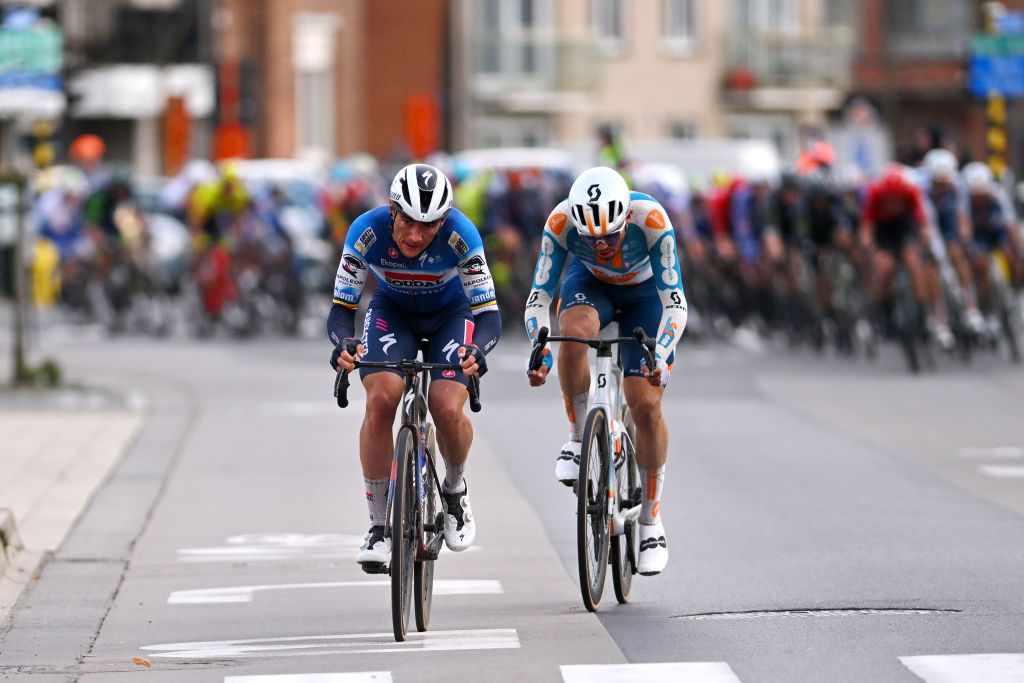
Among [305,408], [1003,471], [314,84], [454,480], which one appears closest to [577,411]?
[454,480]

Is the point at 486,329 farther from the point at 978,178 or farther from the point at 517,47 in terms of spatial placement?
the point at 517,47

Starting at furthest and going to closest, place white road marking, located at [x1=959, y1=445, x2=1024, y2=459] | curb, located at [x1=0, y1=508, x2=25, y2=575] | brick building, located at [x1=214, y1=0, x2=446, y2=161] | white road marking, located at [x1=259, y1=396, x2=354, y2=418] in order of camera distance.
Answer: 1. brick building, located at [x1=214, y1=0, x2=446, y2=161]
2. white road marking, located at [x1=259, y1=396, x2=354, y2=418]
3. white road marking, located at [x1=959, y1=445, x2=1024, y2=459]
4. curb, located at [x1=0, y1=508, x2=25, y2=575]

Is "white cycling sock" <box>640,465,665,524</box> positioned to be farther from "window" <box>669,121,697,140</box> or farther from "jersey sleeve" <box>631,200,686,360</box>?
"window" <box>669,121,697,140</box>

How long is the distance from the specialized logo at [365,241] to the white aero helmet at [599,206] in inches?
29.5

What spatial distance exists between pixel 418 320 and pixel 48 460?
6.46 meters

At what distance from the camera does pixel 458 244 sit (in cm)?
941

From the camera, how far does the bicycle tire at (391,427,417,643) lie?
8766mm

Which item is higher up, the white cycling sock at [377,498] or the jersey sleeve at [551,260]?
the jersey sleeve at [551,260]

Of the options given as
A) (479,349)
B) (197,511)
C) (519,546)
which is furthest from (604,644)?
(197,511)

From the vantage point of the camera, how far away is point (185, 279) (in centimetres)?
2966

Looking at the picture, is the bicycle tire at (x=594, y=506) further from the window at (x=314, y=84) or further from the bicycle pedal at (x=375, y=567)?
the window at (x=314, y=84)

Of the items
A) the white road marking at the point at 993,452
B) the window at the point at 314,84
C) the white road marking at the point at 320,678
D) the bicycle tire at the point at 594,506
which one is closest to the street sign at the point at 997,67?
the white road marking at the point at 993,452

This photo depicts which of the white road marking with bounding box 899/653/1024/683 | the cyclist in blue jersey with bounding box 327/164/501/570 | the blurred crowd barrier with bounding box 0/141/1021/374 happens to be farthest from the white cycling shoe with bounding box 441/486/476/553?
the blurred crowd barrier with bounding box 0/141/1021/374

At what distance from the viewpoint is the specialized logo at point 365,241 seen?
9383mm
